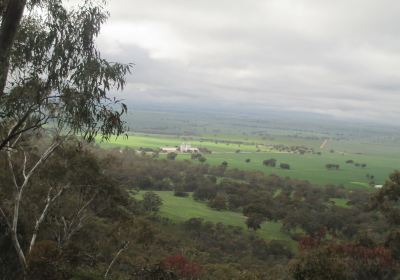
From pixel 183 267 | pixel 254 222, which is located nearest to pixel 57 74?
pixel 183 267

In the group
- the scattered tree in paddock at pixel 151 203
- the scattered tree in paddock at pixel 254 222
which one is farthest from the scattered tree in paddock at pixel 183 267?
the scattered tree in paddock at pixel 151 203

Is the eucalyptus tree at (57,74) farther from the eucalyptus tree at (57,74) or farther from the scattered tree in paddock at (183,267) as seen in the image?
the scattered tree in paddock at (183,267)

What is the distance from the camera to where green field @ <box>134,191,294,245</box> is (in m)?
47.8

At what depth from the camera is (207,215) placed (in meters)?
52.7

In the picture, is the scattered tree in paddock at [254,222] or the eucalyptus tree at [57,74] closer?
the eucalyptus tree at [57,74]

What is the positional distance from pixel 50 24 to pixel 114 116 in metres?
2.65

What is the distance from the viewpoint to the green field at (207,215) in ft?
157

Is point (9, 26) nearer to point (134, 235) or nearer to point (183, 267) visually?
point (183, 267)

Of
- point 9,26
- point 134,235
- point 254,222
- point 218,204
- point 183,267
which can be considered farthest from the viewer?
point 218,204

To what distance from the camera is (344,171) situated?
369ft

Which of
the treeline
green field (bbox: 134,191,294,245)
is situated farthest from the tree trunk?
green field (bbox: 134,191,294,245)

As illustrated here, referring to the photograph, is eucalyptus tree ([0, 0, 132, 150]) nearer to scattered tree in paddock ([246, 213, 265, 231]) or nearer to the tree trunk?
the tree trunk

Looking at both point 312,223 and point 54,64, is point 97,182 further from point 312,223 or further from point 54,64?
point 312,223

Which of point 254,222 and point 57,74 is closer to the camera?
point 57,74
